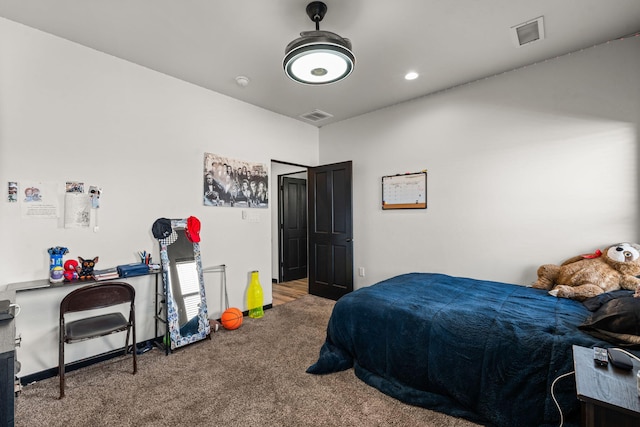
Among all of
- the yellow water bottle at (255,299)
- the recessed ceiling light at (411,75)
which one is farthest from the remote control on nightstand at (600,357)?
the yellow water bottle at (255,299)

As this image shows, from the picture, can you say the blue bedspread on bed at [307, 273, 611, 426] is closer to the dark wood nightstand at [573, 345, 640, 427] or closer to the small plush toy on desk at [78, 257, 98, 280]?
the dark wood nightstand at [573, 345, 640, 427]

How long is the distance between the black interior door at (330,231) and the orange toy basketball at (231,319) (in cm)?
165

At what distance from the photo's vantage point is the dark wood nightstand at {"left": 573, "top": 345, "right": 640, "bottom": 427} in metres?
0.97

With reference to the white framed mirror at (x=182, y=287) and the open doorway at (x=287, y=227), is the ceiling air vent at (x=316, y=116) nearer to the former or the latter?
the open doorway at (x=287, y=227)

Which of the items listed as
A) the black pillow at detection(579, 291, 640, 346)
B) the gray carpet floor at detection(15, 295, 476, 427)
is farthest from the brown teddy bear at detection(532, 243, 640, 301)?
the gray carpet floor at detection(15, 295, 476, 427)

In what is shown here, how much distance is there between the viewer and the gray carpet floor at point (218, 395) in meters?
1.90

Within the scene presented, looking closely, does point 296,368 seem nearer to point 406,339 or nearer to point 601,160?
point 406,339

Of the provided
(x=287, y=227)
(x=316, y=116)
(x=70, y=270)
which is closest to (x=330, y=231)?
(x=287, y=227)

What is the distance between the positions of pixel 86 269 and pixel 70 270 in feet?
0.35

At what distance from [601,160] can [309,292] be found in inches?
A: 156

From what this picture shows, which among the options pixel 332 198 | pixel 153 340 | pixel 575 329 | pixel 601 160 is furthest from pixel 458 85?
pixel 153 340

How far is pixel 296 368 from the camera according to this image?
252 centimetres

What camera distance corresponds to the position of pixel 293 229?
6.01 meters

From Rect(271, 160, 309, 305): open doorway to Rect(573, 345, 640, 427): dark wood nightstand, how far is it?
185 inches
